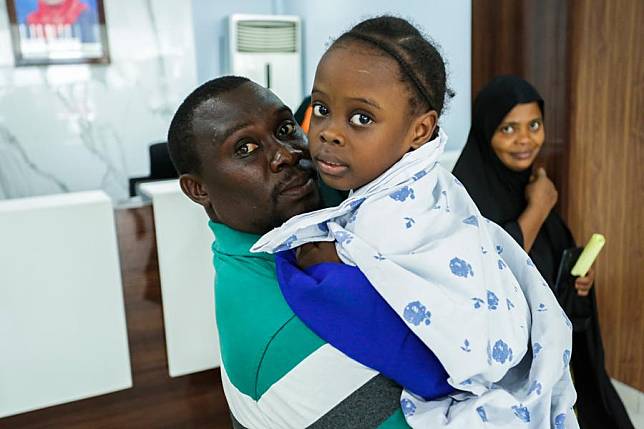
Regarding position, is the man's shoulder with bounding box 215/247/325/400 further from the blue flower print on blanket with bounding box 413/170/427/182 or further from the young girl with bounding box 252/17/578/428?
the blue flower print on blanket with bounding box 413/170/427/182

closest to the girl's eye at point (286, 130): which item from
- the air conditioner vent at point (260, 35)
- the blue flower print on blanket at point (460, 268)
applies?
the blue flower print on blanket at point (460, 268)

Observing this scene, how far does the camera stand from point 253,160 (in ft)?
2.91

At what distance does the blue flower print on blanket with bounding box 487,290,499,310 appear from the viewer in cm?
76

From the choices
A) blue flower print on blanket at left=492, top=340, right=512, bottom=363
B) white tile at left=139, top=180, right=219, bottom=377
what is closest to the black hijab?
white tile at left=139, top=180, right=219, bottom=377

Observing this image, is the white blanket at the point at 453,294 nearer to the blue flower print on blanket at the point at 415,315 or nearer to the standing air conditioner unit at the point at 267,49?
the blue flower print on blanket at the point at 415,315

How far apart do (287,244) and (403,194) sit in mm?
154

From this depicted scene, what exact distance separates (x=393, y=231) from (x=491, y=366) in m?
0.19

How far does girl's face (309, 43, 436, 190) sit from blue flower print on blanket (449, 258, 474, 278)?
0.52 ft

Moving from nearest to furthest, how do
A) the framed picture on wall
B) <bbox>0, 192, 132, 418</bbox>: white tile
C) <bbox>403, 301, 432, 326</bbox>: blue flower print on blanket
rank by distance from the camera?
1. <bbox>403, 301, 432, 326</bbox>: blue flower print on blanket
2. <bbox>0, 192, 132, 418</bbox>: white tile
3. the framed picture on wall

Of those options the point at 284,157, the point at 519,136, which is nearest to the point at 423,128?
the point at 284,157

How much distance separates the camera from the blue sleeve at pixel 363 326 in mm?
727

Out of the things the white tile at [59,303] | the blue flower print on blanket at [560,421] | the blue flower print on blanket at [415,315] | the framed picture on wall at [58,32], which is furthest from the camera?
the framed picture on wall at [58,32]

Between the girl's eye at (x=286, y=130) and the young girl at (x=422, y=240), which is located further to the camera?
the girl's eye at (x=286, y=130)

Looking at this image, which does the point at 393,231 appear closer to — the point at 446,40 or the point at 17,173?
the point at 446,40
